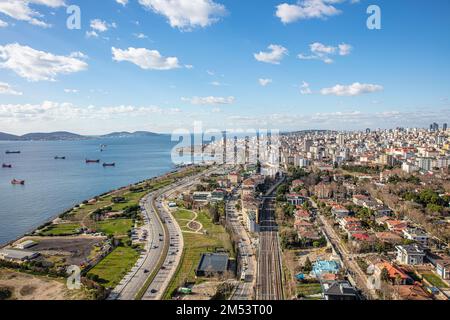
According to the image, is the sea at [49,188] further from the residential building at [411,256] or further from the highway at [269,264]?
the residential building at [411,256]

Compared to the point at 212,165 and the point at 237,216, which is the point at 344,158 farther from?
the point at 237,216

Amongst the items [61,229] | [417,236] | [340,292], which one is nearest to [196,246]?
[340,292]

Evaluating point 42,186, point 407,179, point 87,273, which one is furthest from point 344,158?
point 87,273

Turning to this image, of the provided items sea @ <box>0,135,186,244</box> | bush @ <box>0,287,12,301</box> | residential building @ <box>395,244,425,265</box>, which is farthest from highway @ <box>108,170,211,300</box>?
residential building @ <box>395,244,425,265</box>

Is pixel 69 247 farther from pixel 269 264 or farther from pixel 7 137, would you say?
pixel 7 137

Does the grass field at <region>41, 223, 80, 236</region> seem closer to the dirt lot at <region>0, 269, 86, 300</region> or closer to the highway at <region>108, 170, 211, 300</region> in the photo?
the highway at <region>108, 170, 211, 300</region>

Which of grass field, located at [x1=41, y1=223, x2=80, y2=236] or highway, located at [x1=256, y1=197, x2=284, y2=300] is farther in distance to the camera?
grass field, located at [x1=41, y1=223, x2=80, y2=236]
